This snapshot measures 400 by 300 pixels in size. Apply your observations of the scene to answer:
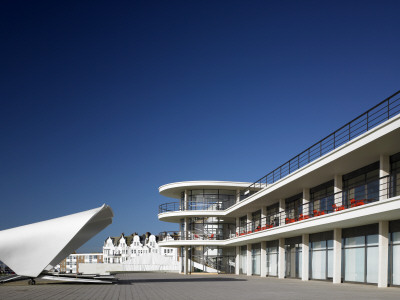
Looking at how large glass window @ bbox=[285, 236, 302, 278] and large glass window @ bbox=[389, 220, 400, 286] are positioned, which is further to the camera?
large glass window @ bbox=[285, 236, 302, 278]

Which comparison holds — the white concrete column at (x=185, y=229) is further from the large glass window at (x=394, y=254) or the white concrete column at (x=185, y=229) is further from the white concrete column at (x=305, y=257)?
the large glass window at (x=394, y=254)

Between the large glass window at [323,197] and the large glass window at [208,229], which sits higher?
the large glass window at [323,197]

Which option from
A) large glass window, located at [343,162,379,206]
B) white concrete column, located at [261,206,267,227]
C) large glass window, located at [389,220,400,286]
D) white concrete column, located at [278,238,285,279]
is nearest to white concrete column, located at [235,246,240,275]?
white concrete column, located at [261,206,267,227]

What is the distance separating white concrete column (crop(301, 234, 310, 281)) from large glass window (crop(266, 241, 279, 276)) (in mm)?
5671

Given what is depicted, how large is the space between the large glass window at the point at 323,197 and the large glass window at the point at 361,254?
6.69 ft

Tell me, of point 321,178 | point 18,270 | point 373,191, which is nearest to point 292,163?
point 321,178

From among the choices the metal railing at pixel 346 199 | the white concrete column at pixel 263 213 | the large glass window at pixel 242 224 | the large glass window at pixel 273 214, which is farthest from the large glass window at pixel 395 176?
the large glass window at pixel 242 224

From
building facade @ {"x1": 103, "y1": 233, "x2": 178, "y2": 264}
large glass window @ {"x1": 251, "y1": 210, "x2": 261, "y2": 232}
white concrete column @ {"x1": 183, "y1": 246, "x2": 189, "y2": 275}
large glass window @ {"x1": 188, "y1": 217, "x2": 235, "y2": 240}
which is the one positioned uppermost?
large glass window @ {"x1": 251, "y1": 210, "x2": 261, "y2": 232}

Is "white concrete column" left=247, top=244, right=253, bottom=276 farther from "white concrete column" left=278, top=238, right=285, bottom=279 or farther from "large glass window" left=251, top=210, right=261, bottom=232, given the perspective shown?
"white concrete column" left=278, top=238, right=285, bottom=279

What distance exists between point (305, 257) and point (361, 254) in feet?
20.3

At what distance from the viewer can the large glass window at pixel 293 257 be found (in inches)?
1190

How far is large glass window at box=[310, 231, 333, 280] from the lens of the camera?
2598 centimetres

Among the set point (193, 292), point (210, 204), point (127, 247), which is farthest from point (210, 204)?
point (127, 247)

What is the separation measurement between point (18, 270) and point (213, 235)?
25520 millimetres
